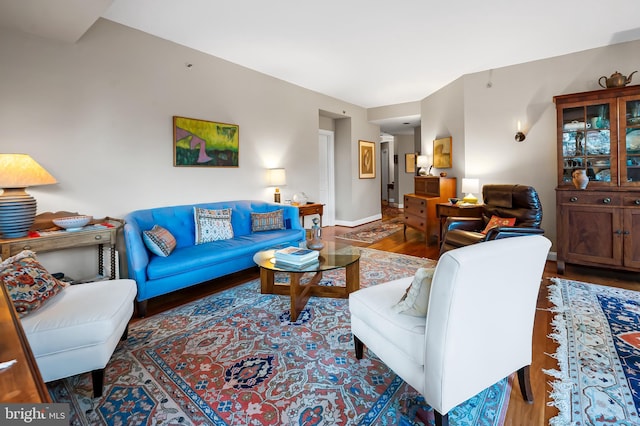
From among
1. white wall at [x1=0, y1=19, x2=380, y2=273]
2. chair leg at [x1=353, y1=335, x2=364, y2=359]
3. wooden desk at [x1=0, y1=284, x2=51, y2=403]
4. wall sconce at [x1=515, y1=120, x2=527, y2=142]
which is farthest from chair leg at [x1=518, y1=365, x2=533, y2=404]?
wall sconce at [x1=515, y1=120, x2=527, y2=142]

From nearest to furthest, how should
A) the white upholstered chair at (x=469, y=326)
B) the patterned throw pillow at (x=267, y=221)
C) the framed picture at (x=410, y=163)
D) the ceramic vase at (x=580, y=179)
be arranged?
the white upholstered chair at (x=469, y=326) → the ceramic vase at (x=580, y=179) → the patterned throw pillow at (x=267, y=221) → the framed picture at (x=410, y=163)

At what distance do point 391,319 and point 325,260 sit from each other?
1232 mm

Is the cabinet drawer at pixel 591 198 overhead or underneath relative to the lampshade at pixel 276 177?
underneath

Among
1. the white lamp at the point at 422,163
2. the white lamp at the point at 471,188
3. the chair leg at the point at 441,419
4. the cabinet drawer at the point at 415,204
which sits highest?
the white lamp at the point at 422,163

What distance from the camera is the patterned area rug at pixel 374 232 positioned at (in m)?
5.60

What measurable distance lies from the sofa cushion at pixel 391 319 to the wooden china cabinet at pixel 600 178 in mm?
2742

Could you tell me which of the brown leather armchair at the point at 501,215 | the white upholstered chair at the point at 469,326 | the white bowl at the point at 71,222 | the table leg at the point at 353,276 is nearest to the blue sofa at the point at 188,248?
the white bowl at the point at 71,222

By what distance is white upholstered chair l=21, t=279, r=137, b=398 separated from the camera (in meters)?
1.52

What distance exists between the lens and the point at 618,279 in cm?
336

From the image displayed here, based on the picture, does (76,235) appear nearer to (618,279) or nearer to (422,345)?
(422,345)

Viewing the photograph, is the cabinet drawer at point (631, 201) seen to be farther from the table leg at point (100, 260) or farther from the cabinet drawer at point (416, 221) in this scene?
the table leg at point (100, 260)

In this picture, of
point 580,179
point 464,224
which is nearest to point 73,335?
point 464,224

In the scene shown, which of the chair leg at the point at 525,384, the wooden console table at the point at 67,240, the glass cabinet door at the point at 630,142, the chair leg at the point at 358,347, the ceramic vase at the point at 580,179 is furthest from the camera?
the ceramic vase at the point at 580,179

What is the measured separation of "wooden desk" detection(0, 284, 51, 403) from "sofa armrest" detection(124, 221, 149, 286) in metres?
1.87
